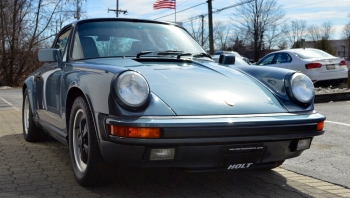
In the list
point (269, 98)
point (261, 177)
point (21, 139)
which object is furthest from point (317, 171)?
point (21, 139)

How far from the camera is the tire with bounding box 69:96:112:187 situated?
330 centimetres

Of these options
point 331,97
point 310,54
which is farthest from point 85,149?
point 310,54

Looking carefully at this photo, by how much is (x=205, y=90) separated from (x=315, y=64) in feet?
31.9

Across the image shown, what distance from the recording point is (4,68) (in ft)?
102

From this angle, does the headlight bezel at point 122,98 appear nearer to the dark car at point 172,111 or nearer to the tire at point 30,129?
the dark car at point 172,111

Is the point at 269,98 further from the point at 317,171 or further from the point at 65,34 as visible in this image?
the point at 65,34

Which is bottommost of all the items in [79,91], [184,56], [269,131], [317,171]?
[317,171]

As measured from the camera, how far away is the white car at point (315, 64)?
1238cm

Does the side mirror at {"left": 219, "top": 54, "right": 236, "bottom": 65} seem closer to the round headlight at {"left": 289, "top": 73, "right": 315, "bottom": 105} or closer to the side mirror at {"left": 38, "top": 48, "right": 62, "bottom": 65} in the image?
the round headlight at {"left": 289, "top": 73, "right": 315, "bottom": 105}

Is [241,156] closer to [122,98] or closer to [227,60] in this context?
[122,98]

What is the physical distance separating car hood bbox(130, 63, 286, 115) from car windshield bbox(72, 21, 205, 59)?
601 millimetres

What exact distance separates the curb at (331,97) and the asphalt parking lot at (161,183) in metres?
6.86

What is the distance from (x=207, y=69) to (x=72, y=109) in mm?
1194

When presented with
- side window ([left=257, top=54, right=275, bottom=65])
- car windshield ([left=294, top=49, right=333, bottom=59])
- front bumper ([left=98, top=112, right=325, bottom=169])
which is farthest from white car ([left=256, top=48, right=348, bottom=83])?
front bumper ([left=98, top=112, right=325, bottom=169])
